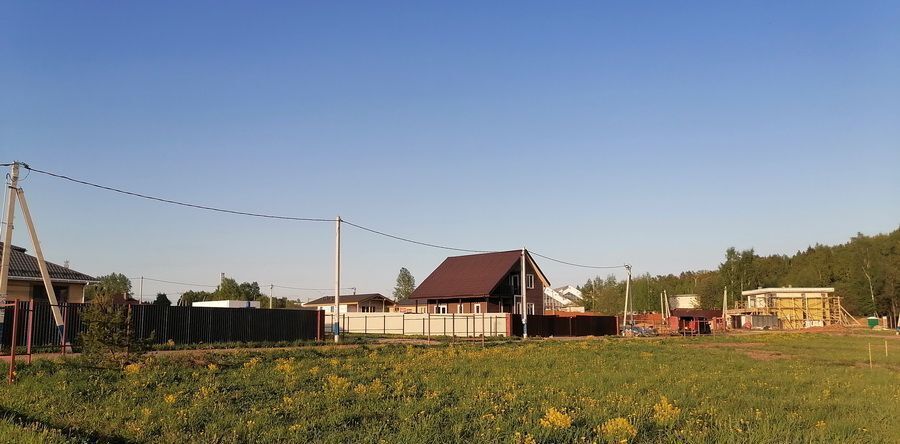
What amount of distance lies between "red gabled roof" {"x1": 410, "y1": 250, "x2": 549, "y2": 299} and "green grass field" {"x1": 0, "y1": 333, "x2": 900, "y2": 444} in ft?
127

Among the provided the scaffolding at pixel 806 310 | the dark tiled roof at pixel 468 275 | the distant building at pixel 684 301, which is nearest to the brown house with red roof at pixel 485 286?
the dark tiled roof at pixel 468 275

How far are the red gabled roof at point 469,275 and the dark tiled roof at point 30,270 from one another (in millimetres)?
30683

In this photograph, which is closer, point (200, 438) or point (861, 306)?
point (200, 438)

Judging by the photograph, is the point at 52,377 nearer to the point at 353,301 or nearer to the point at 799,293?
the point at 353,301

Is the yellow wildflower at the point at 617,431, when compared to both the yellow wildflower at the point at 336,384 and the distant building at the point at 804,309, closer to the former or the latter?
the yellow wildflower at the point at 336,384

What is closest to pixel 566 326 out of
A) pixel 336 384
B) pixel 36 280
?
pixel 36 280

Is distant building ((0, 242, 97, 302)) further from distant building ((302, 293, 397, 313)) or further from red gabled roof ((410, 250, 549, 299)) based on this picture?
distant building ((302, 293, 397, 313))

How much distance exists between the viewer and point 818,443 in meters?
10.1

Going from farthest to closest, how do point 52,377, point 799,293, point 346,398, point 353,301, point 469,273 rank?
point 799,293
point 353,301
point 469,273
point 52,377
point 346,398

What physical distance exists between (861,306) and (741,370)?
92.9 meters

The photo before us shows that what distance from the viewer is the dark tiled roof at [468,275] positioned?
2370 inches

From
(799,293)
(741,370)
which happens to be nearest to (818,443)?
(741,370)

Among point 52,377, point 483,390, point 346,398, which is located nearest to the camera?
point 346,398

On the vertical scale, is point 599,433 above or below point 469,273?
below
